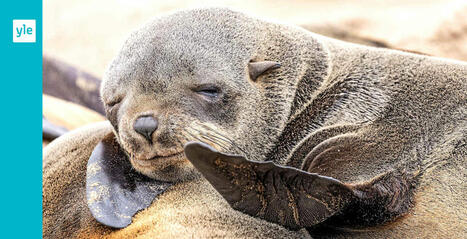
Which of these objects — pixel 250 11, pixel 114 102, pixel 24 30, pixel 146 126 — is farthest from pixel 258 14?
pixel 24 30

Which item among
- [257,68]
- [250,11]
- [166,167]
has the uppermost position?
[257,68]

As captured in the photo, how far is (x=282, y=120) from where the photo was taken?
3.40 m

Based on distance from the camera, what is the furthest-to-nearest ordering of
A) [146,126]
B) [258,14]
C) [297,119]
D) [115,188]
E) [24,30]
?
1. [258,14]
2. [297,119]
3. [115,188]
4. [146,126]
5. [24,30]

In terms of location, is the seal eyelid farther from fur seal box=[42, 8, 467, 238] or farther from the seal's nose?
the seal's nose

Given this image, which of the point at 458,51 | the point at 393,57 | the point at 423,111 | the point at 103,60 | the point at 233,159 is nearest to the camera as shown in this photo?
the point at 233,159

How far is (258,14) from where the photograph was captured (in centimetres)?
769

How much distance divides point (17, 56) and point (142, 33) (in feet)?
2.93

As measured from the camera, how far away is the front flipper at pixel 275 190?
271cm

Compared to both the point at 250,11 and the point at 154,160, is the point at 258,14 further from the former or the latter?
the point at 154,160

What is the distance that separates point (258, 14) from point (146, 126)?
15.9ft

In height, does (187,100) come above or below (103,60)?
above

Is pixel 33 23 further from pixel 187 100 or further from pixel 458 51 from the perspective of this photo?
pixel 458 51

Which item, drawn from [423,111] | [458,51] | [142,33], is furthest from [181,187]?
[458,51]

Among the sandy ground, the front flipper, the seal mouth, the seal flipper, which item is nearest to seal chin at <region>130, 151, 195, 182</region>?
the seal mouth
